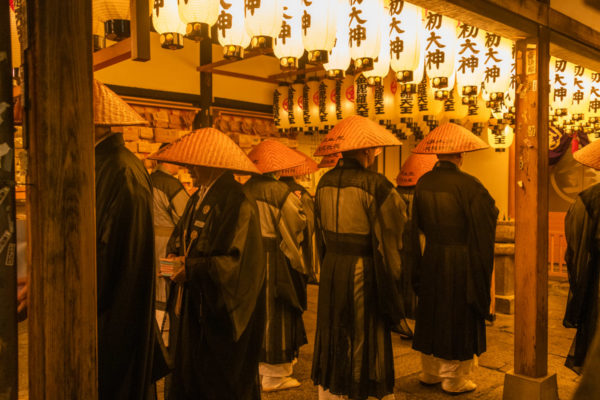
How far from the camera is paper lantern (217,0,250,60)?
15.7ft

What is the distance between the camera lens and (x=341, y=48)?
600cm

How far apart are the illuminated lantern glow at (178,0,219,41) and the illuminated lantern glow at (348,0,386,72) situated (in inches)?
66.5

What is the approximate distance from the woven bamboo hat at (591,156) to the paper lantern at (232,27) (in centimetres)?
343

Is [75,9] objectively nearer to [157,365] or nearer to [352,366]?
[157,365]

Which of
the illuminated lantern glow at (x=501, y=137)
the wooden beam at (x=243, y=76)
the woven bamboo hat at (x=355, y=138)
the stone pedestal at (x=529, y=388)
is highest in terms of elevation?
the wooden beam at (x=243, y=76)

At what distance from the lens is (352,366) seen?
4492 millimetres

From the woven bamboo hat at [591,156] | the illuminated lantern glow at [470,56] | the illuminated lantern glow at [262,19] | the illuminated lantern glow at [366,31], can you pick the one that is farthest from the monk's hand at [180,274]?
the illuminated lantern glow at [470,56]

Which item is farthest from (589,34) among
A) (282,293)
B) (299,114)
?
(299,114)

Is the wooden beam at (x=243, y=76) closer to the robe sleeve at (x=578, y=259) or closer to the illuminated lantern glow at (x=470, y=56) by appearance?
the illuminated lantern glow at (x=470, y=56)

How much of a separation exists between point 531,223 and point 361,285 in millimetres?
1632

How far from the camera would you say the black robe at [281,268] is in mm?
5520

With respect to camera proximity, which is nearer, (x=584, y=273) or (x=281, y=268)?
(x=584, y=273)

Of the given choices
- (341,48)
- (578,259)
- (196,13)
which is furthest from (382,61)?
(578,259)

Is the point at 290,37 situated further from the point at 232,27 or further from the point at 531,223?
the point at 531,223
